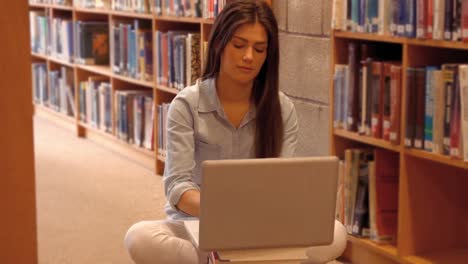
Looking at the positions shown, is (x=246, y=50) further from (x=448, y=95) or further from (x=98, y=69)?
(x=98, y=69)

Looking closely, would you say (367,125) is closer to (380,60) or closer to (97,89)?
(380,60)

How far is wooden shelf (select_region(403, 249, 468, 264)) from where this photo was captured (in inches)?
103

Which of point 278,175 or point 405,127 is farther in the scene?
point 405,127

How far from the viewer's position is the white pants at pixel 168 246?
2.15 meters

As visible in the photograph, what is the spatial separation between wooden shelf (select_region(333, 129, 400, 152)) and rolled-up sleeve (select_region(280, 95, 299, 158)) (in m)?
0.45

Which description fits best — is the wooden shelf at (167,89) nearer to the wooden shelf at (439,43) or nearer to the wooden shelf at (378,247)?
the wooden shelf at (378,247)

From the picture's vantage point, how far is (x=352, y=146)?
2980mm

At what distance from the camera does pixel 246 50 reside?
213 cm

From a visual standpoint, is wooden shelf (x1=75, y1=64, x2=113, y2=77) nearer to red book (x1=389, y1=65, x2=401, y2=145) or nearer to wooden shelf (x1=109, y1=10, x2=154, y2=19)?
wooden shelf (x1=109, y1=10, x2=154, y2=19)

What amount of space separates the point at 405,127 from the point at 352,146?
0.43 m

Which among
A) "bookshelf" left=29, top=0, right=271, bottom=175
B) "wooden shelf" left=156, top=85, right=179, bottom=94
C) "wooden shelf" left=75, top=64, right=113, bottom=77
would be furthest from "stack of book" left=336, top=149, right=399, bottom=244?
"wooden shelf" left=75, top=64, right=113, bottom=77

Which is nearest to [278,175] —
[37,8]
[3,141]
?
[3,141]

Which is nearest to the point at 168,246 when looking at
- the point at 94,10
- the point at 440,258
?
the point at 440,258

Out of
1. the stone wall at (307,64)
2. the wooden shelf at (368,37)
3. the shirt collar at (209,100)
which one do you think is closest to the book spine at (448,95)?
the wooden shelf at (368,37)
